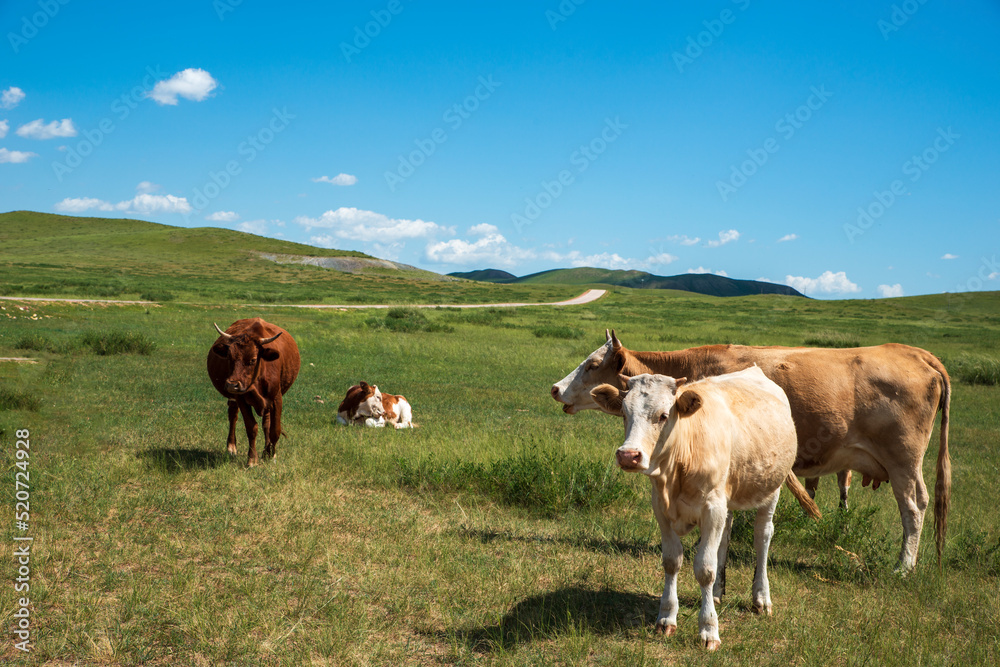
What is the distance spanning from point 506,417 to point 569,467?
4870 mm

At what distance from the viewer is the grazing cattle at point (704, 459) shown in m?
4.00

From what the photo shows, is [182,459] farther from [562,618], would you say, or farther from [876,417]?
[876,417]

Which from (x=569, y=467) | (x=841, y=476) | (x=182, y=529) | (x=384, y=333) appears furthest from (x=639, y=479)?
(x=384, y=333)

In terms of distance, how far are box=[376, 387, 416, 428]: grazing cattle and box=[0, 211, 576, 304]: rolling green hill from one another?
32.1 metres

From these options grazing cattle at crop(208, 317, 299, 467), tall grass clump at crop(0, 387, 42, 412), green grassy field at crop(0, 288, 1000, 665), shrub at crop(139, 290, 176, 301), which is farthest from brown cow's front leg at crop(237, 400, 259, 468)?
shrub at crop(139, 290, 176, 301)

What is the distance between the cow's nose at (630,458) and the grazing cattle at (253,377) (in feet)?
19.1

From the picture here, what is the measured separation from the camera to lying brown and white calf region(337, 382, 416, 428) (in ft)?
36.2

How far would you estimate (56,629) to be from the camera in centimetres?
416

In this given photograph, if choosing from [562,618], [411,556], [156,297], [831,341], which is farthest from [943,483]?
[156,297]

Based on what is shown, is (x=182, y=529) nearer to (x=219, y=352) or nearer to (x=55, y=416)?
(x=219, y=352)

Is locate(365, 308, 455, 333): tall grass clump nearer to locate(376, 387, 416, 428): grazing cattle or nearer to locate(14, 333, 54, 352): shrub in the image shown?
locate(14, 333, 54, 352): shrub

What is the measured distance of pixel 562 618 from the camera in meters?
4.71

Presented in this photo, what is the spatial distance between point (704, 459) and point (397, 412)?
766 centimetres

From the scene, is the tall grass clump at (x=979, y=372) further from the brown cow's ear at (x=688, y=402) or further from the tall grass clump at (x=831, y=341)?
the brown cow's ear at (x=688, y=402)
